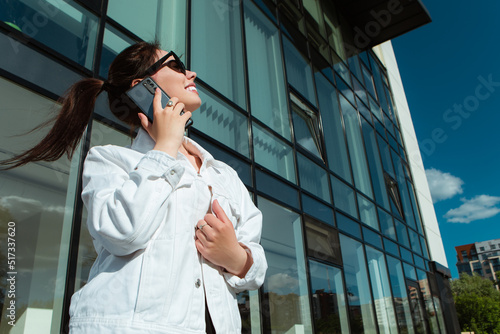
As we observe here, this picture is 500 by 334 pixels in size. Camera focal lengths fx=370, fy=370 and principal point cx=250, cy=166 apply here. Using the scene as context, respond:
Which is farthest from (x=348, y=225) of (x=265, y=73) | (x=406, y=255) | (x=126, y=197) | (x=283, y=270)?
(x=126, y=197)

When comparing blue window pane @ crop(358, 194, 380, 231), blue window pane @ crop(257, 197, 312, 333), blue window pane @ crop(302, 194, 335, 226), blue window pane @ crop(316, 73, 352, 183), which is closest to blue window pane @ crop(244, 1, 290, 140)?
blue window pane @ crop(302, 194, 335, 226)

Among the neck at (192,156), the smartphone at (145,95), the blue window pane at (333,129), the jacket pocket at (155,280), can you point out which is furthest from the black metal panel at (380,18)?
the jacket pocket at (155,280)

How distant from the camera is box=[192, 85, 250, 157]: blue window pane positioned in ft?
15.4

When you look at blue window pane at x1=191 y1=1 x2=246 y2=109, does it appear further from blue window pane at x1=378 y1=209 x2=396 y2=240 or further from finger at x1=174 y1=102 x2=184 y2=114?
blue window pane at x1=378 y1=209 x2=396 y2=240

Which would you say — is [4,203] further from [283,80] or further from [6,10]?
[283,80]

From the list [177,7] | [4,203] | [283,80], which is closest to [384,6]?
[283,80]

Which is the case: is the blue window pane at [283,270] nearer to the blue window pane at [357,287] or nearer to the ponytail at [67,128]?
the blue window pane at [357,287]

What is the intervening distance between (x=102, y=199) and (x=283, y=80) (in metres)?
6.30

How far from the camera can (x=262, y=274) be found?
139cm

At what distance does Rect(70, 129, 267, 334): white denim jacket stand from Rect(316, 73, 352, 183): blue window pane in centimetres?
688

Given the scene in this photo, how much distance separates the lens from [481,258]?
107 m

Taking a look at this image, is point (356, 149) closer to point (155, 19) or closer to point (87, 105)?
point (155, 19)

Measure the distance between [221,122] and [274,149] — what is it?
4.44ft

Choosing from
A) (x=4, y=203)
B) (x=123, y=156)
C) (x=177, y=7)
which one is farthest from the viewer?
(x=177, y=7)
